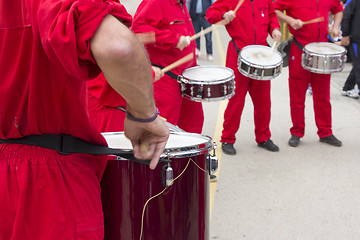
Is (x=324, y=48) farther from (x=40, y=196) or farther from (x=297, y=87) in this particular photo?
(x=40, y=196)

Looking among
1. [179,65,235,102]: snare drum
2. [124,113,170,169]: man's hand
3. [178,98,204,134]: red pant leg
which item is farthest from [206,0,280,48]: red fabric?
[124,113,170,169]: man's hand

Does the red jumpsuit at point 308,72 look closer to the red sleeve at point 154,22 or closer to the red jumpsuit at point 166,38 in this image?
the red jumpsuit at point 166,38

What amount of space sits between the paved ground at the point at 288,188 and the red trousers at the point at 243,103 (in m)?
0.21

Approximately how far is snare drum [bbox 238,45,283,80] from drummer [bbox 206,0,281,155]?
19cm

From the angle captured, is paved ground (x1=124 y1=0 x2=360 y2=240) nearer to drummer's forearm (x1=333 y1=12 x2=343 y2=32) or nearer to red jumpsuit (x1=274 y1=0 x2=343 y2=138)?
red jumpsuit (x1=274 y1=0 x2=343 y2=138)

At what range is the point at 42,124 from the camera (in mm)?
1415

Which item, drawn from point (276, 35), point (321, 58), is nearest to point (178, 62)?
point (276, 35)

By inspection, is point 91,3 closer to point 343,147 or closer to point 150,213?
point 150,213

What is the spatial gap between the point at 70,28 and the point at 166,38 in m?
2.37

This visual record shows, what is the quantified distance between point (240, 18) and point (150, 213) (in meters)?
3.26

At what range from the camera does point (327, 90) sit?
5.16 meters

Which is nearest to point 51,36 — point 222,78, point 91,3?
point 91,3

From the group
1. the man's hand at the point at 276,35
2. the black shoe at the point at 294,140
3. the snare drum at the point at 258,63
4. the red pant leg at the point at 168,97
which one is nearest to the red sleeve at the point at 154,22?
the red pant leg at the point at 168,97

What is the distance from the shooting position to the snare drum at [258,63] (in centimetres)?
447
